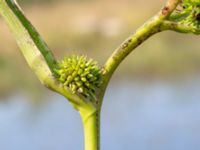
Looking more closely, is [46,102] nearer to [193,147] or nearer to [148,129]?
[148,129]

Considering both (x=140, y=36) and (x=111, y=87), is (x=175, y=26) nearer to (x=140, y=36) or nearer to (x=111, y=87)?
(x=140, y=36)

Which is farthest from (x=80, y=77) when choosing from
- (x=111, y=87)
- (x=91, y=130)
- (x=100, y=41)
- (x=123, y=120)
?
(x=100, y=41)

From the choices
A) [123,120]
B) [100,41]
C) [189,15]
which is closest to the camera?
[189,15]

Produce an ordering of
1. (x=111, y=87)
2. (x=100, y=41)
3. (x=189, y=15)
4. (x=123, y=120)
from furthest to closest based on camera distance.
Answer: (x=100, y=41)
(x=111, y=87)
(x=123, y=120)
(x=189, y=15)

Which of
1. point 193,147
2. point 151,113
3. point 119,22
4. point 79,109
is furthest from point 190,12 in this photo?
point 119,22

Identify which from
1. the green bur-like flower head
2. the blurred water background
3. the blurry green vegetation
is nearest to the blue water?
the blurred water background

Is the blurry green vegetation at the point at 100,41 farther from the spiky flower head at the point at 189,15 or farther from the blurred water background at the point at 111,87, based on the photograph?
the spiky flower head at the point at 189,15

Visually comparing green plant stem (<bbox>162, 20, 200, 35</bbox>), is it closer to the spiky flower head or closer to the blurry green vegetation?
the spiky flower head

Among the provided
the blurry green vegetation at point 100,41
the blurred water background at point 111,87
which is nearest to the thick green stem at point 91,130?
the blurred water background at point 111,87
